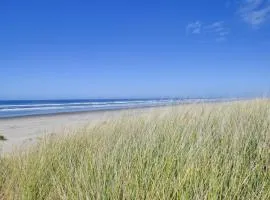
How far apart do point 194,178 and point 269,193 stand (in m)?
0.51

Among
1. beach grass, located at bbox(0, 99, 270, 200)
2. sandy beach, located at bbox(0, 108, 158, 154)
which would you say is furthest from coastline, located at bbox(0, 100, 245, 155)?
beach grass, located at bbox(0, 99, 270, 200)

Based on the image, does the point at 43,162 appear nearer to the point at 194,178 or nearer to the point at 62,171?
the point at 62,171

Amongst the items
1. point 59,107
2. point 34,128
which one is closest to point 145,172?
point 34,128

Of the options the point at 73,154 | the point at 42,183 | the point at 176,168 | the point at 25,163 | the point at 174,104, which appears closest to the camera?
the point at 176,168

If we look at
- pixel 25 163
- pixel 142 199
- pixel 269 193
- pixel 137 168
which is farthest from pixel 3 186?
pixel 269 193

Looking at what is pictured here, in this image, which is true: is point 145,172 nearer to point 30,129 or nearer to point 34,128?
point 30,129

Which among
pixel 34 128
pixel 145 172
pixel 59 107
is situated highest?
pixel 145 172

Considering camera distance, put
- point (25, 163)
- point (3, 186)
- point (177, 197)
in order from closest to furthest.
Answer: point (177, 197), point (3, 186), point (25, 163)

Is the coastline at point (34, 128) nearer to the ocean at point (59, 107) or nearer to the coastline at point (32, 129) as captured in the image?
the coastline at point (32, 129)

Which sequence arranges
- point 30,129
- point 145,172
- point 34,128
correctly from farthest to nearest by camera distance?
point 34,128
point 30,129
point 145,172

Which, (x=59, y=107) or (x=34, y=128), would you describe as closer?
(x=34, y=128)

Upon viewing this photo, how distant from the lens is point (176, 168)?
261 centimetres

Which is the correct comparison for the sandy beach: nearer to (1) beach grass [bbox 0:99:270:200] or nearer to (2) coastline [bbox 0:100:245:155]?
(2) coastline [bbox 0:100:245:155]

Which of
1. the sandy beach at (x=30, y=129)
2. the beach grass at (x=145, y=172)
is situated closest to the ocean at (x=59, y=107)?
the sandy beach at (x=30, y=129)
